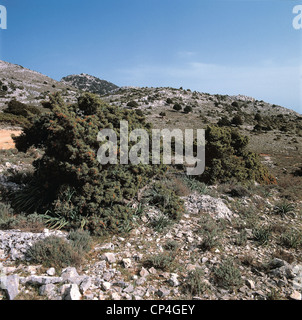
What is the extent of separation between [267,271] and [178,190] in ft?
13.3

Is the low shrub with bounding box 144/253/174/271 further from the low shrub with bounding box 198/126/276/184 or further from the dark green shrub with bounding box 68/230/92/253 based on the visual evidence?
the low shrub with bounding box 198/126/276/184

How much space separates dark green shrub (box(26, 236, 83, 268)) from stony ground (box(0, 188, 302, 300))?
134mm

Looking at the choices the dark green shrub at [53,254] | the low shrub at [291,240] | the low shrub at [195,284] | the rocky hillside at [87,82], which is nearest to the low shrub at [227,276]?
the low shrub at [195,284]

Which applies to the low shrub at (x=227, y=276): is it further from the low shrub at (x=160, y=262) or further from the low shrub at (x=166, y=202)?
the low shrub at (x=166, y=202)

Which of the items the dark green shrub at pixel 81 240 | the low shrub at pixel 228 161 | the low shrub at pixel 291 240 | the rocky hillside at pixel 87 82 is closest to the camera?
the dark green shrub at pixel 81 240

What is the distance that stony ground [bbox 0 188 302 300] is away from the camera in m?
3.50

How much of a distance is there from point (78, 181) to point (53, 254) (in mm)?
1924

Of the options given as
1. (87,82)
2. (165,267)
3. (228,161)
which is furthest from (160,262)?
(87,82)

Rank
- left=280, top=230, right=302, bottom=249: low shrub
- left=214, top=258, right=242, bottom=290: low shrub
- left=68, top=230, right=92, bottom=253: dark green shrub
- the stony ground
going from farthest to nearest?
left=280, top=230, right=302, bottom=249: low shrub
left=68, top=230, right=92, bottom=253: dark green shrub
left=214, top=258, right=242, bottom=290: low shrub
the stony ground

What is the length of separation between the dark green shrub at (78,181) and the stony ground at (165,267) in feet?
2.08

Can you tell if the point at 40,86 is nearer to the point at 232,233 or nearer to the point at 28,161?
the point at 28,161

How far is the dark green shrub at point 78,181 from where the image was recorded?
17.1 feet

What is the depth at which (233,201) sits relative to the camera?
8148 millimetres

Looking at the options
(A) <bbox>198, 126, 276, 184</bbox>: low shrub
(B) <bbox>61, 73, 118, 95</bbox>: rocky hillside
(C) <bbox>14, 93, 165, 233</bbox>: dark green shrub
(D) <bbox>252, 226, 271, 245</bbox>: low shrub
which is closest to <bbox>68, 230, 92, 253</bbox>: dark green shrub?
(C) <bbox>14, 93, 165, 233</bbox>: dark green shrub
